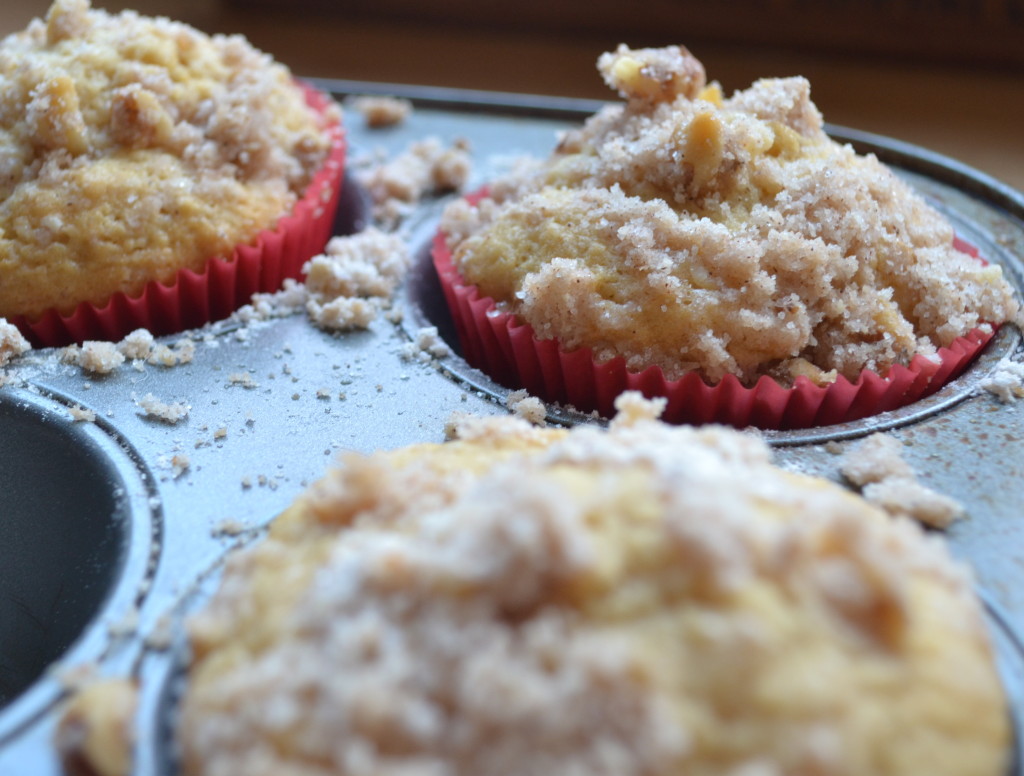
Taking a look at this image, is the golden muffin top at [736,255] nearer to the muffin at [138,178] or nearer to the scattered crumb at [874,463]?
the scattered crumb at [874,463]

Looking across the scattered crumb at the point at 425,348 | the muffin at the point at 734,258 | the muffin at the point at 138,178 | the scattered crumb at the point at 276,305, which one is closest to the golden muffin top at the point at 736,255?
the muffin at the point at 734,258

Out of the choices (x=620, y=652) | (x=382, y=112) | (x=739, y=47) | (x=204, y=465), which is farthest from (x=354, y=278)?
(x=739, y=47)

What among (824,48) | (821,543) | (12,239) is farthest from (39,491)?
(824,48)

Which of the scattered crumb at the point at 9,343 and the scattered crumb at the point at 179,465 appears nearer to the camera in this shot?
the scattered crumb at the point at 179,465

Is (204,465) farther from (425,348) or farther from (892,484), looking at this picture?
(892,484)

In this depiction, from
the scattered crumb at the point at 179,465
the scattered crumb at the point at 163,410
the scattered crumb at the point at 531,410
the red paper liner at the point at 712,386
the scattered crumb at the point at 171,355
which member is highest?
the red paper liner at the point at 712,386

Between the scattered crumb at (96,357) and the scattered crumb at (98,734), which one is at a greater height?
the scattered crumb at (96,357)

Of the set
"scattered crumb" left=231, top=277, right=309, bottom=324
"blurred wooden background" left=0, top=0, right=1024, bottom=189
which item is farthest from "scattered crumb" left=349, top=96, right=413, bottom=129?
"blurred wooden background" left=0, top=0, right=1024, bottom=189
